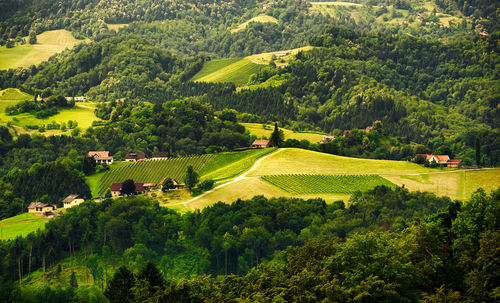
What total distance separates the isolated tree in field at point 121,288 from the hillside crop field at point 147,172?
6451 cm

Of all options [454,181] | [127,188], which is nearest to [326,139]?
[454,181]

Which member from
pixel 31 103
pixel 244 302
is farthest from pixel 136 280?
pixel 31 103

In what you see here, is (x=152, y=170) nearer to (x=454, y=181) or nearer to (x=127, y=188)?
(x=127, y=188)

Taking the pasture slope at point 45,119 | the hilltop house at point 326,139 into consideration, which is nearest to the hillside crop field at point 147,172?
the hilltop house at point 326,139

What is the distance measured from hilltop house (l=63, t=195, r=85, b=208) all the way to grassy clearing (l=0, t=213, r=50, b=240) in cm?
681

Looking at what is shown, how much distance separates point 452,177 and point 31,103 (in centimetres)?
11342

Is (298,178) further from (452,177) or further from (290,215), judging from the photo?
(452,177)

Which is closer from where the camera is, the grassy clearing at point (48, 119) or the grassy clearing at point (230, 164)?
the grassy clearing at point (230, 164)

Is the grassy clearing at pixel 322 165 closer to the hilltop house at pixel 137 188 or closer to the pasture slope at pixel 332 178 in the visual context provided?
the pasture slope at pixel 332 178

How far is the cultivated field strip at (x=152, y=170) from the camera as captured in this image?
131 metres

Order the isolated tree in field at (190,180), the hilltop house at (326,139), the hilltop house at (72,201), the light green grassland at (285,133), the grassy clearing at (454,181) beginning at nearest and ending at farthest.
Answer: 1. the isolated tree in field at (190,180)
2. the grassy clearing at (454,181)
3. the hilltop house at (72,201)
4. the hilltop house at (326,139)
5. the light green grassland at (285,133)

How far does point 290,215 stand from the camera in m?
107

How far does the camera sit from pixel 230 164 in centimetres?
13788

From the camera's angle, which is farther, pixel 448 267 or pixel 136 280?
pixel 136 280
